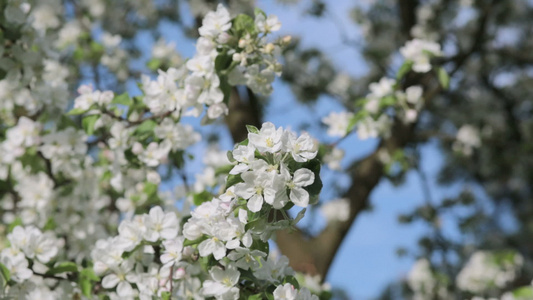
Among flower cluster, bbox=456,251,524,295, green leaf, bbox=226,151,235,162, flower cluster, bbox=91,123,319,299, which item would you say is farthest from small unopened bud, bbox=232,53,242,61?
flower cluster, bbox=456,251,524,295

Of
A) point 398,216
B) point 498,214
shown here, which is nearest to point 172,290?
point 398,216

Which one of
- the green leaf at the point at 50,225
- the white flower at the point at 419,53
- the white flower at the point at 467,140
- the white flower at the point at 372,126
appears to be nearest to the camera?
the green leaf at the point at 50,225

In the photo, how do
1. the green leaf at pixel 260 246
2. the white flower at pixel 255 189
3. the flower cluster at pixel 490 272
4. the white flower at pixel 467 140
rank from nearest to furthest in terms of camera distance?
the white flower at pixel 255 189 → the green leaf at pixel 260 246 → the flower cluster at pixel 490 272 → the white flower at pixel 467 140

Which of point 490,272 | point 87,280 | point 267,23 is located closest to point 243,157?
point 267,23

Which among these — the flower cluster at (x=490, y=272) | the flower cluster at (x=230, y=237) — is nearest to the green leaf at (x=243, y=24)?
the flower cluster at (x=230, y=237)

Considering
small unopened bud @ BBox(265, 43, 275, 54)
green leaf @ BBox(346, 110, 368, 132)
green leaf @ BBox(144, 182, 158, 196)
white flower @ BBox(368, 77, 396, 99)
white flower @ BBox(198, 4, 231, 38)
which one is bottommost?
small unopened bud @ BBox(265, 43, 275, 54)

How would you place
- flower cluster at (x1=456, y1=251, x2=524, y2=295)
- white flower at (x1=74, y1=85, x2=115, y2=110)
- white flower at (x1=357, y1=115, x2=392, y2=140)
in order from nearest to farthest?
white flower at (x1=74, y1=85, x2=115, y2=110), white flower at (x1=357, y1=115, x2=392, y2=140), flower cluster at (x1=456, y1=251, x2=524, y2=295)

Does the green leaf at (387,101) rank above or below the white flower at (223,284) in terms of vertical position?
above

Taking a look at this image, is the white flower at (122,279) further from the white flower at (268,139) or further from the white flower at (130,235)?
the white flower at (268,139)

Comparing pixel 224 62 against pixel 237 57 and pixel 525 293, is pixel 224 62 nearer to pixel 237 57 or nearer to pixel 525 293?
pixel 237 57

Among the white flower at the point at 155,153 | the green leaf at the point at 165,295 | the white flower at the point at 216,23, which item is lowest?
the green leaf at the point at 165,295

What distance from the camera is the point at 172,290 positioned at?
1.38 m

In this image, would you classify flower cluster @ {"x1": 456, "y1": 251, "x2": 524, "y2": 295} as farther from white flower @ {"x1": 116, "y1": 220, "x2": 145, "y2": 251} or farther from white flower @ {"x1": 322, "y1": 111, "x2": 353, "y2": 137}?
white flower @ {"x1": 116, "y1": 220, "x2": 145, "y2": 251}

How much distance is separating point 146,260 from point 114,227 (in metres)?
1.25
